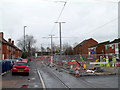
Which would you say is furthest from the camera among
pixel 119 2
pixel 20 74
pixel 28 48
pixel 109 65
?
pixel 28 48

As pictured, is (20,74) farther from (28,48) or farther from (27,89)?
(28,48)

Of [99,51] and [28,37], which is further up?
[28,37]

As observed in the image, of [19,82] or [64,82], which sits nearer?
[19,82]

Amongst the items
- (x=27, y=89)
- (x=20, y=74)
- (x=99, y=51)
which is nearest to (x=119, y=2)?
(x=27, y=89)

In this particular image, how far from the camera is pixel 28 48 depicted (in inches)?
2672

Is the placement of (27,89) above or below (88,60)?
below

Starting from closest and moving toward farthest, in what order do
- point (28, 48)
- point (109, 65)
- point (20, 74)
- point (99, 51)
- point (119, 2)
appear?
point (119, 2) → point (20, 74) → point (109, 65) → point (99, 51) → point (28, 48)

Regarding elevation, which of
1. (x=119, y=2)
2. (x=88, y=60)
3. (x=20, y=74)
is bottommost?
(x=20, y=74)

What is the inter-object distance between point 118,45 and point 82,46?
3433 centimetres

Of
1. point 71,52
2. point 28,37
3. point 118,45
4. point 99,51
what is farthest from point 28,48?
point 118,45

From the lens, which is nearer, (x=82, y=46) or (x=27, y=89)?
(x=27, y=89)

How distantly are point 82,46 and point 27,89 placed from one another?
68.9 metres

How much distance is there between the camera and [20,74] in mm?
16594

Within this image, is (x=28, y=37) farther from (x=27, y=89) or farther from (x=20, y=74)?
(x=27, y=89)
